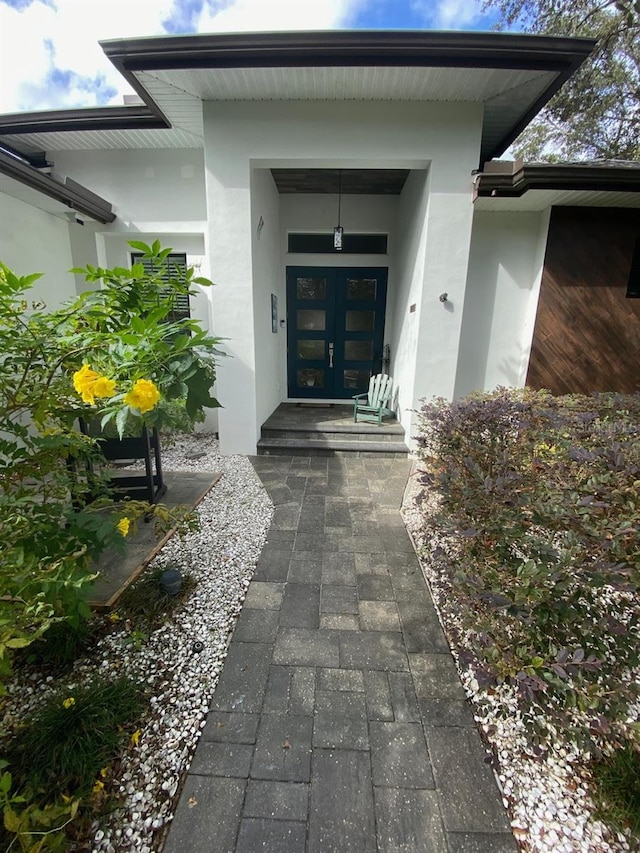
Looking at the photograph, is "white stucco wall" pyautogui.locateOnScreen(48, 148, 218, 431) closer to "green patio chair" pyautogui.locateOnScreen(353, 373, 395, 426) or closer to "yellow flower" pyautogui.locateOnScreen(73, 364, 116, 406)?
"green patio chair" pyautogui.locateOnScreen(353, 373, 395, 426)

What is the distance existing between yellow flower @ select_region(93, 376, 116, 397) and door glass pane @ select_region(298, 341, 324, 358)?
18.0 ft

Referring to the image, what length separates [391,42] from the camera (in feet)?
10.2

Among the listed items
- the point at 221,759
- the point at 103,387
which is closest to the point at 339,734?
the point at 221,759

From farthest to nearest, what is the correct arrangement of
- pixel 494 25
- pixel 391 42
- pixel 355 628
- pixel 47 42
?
pixel 494 25 → pixel 47 42 → pixel 391 42 → pixel 355 628

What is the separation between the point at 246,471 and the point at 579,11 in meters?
10.8

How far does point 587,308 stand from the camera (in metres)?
4.68

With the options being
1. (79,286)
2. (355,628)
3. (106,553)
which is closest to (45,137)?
(79,286)

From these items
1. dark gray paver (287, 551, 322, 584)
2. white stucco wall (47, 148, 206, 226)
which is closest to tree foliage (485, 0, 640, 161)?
white stucco wall (47, 148, 206, 226)

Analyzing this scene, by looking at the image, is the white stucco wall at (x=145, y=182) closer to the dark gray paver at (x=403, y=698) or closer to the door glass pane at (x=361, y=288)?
the door glass pane at (x=361, y=288)

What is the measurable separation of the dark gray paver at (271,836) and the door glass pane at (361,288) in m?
6.20

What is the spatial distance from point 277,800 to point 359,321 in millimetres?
6029

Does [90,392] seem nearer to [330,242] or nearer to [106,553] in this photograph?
[106,553]

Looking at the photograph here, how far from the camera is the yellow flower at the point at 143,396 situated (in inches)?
46.1

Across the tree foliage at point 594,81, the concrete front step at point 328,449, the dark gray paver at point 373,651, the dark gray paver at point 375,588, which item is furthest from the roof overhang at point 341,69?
the tree foliage at point 594,81
